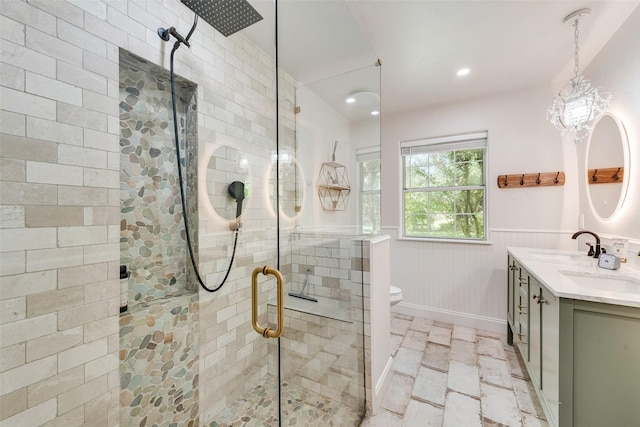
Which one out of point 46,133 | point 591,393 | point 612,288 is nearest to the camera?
point 46,133

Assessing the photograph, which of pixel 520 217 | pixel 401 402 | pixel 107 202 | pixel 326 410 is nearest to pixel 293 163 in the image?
pixel 107 202

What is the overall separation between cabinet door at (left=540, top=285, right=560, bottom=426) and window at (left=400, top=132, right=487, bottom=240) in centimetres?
159

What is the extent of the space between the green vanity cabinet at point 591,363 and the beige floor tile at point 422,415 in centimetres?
58

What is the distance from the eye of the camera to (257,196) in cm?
181

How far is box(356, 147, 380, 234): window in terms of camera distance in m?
2.35

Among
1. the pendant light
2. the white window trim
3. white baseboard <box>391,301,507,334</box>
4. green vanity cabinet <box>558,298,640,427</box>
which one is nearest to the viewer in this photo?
green vanity cabinet <box>558,298,640,427</box>

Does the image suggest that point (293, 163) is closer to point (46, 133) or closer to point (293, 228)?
point (293, 228)

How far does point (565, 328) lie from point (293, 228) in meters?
1.62

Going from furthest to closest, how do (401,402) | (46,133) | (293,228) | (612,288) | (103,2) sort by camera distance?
(293,228)
(401,402)
(612,288)
(103,2)
(46,133)

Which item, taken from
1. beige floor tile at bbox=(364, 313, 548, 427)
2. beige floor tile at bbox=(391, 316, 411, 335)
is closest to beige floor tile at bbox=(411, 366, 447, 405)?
beige floor tile at bbox=(364, 313, 548, 427)

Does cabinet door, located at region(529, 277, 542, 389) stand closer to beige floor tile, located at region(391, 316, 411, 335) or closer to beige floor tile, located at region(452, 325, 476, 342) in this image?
beige floor tile, located at region(452, 325, 476, 342)

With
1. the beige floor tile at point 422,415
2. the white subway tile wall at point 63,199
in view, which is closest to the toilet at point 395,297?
the beige floor tile at point 422,415

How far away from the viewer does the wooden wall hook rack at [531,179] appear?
2504mm

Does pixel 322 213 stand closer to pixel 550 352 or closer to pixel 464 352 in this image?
pixel 550 352
